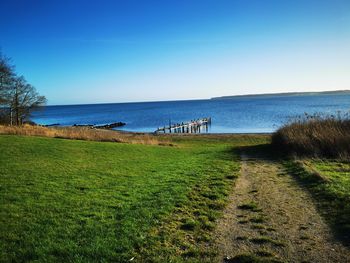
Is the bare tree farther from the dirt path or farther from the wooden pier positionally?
the dirt path

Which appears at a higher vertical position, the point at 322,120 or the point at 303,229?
the point at 322,120

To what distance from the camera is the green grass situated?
6887 mm

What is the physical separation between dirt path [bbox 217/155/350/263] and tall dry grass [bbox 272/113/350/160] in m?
6.94

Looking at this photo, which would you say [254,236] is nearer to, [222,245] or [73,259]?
[222,245]

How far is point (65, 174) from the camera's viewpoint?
11133 mm

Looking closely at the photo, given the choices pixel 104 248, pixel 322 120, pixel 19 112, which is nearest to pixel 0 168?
pixel 104 248

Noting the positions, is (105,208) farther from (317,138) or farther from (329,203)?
(317,138)

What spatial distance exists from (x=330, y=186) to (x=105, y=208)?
20.9 feet

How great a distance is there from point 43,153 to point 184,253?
1133 centimetres

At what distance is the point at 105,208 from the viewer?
764 centimetres

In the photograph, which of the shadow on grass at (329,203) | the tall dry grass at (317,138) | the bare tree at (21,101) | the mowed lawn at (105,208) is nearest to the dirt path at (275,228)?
the shadow on grass at (329,203)

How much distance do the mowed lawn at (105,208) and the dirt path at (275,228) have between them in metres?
0.42

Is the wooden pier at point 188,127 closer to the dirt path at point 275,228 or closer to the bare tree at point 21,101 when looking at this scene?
the bare tree at point 21,101

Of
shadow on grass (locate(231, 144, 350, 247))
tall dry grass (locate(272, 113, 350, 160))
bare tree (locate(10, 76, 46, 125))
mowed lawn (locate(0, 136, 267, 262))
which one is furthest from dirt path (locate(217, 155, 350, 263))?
bare tree (locate(10, 76, 46, 125))
